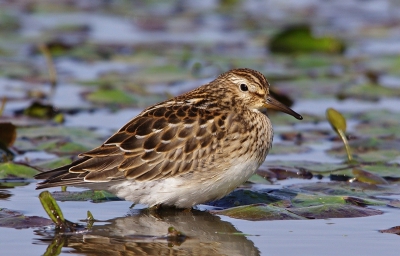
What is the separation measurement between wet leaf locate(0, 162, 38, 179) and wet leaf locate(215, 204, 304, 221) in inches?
94.7

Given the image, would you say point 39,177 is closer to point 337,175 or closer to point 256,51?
point 337,175

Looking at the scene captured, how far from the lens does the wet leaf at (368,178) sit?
938 centimetres

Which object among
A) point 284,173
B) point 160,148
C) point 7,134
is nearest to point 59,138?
point 7,134

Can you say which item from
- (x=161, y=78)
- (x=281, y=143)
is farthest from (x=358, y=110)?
(x=161, y=78)

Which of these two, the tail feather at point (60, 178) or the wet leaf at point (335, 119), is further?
the wet leaf at point (335, 119)

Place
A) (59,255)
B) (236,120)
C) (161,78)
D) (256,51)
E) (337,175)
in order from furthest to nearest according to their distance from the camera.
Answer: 1. (256,51)
2. (161,78)
3. (337,175)
4. (236,120)
5. (59,255)

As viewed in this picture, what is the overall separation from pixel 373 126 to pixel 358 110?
1476 millimetres

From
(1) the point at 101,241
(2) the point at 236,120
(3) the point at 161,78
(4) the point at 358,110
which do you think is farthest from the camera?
(3) the point at 161,78

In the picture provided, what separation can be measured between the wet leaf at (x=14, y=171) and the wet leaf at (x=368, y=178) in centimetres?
352

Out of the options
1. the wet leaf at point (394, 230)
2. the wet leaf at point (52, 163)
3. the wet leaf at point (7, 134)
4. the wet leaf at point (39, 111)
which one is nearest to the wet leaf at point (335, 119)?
the wet leaf at point (394, 230)

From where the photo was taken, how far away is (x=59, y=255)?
277 inches

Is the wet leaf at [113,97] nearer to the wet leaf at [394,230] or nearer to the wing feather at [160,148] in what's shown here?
the wing feather at [160,148]

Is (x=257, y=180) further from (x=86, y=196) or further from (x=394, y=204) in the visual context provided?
(x=86, y=196)

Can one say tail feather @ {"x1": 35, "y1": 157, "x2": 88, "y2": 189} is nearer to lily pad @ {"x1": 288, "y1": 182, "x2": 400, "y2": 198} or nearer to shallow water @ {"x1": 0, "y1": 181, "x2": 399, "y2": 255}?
shallow water @ {"x1": 0, "y1": 181, "x2": 399, "y2": 255}
